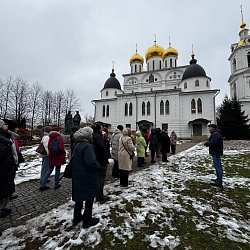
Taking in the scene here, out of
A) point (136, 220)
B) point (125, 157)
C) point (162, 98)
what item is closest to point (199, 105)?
point (162, 98)

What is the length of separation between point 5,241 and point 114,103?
31.6 m

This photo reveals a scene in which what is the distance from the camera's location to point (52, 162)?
4.12 m

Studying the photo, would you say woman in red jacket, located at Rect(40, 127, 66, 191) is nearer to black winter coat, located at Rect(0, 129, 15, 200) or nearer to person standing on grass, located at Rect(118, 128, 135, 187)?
black winter coat, located at Rect(0, 129, 15, 200)

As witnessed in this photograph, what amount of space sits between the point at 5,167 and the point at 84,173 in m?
1.56

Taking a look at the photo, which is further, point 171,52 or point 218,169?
point 171,52

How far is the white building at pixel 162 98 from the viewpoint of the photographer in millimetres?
25938

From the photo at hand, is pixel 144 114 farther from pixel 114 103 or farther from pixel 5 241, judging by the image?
pixel 5 241

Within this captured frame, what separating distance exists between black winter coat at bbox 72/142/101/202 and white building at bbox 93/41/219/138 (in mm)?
25639

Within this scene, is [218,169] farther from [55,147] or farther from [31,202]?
[31,202]

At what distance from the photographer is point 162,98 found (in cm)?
2828

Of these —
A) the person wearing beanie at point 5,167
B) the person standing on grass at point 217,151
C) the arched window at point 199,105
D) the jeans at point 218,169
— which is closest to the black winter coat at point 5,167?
the person wearing beanie at point 5,167

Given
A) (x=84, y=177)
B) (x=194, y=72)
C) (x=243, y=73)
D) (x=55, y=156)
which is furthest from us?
(x=243, y=73)

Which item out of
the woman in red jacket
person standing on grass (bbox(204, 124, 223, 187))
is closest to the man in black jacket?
the woman in red jacket

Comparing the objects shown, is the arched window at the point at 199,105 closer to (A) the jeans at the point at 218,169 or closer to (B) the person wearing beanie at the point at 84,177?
(A) the jeans at the point at 218,169
